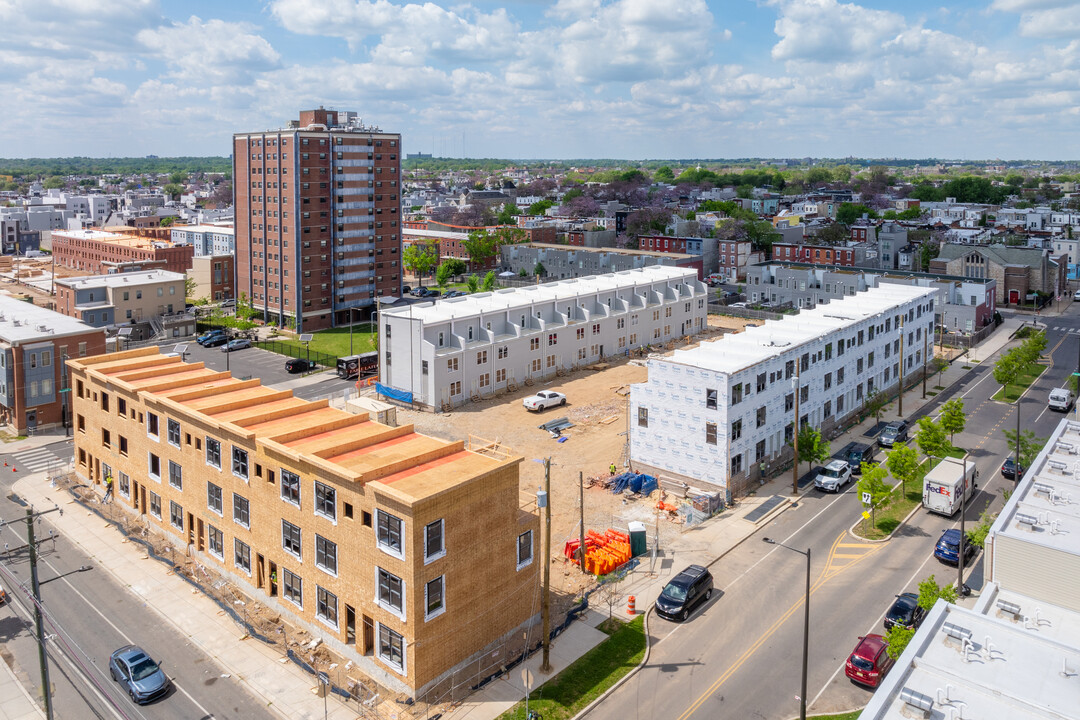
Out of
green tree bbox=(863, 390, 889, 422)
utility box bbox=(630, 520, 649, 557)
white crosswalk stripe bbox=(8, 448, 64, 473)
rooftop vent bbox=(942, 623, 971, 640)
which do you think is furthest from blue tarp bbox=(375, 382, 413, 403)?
rooftop vent bbox=(942, 623, 971, 640)

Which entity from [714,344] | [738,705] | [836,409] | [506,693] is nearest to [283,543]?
[506,693]

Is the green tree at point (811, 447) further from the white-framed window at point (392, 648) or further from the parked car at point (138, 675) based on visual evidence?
the parked car at point (138, 675)

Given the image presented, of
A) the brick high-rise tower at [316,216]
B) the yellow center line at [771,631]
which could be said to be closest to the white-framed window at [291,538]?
the yellow center line at [771,631]

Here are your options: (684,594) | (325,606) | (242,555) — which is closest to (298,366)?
(242,555)

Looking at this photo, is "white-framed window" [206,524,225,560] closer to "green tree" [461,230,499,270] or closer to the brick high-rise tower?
the brick high-rise tower

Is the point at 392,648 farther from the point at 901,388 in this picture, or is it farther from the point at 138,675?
the point at 901,388

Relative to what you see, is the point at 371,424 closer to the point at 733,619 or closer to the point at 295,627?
the point at 295,627

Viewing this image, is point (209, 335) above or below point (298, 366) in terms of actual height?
above
